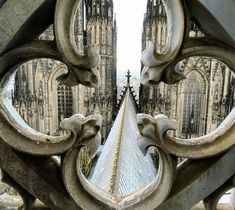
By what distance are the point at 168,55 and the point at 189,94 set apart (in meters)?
14.5

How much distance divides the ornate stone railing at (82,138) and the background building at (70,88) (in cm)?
1363

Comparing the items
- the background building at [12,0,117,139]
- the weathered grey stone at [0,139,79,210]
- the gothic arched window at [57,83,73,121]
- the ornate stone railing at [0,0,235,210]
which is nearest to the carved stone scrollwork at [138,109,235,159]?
the ornate stone railing at [0,0,235,210]

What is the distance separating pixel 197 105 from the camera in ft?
50.3

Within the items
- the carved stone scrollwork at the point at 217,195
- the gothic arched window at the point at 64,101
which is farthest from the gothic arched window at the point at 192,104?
the carved stone scrollwork at the point at 217,195

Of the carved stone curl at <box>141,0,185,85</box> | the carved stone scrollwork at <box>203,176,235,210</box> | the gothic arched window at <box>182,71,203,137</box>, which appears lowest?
the gothic arched window at <box>182,71,203,137</box>

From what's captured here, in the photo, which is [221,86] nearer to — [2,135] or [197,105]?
[197,105]

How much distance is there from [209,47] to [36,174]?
776 mm

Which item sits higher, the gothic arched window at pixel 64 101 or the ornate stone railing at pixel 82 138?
the ornate stone railing at pixel 82 138

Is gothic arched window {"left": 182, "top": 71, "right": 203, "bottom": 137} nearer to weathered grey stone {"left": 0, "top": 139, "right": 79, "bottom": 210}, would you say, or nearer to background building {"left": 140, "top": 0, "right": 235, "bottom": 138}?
background building {"left": 140, "top": 0, "right": 235, "bottom": 138}

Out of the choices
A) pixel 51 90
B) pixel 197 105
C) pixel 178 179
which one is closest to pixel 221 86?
pixel 197 105

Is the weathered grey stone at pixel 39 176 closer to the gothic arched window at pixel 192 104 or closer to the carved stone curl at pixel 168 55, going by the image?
the carved stone curl at pixel 168 55

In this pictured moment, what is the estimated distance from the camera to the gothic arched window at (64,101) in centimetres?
1564

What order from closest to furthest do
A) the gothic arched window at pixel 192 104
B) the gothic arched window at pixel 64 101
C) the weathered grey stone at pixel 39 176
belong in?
the weathered grey stone at pixel 39 176 → the gothic arched window at pixel 192 104 → the gothic arched window at pixel 64 101

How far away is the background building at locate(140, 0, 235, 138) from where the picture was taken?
14555 mm
